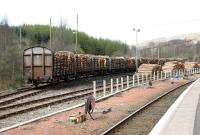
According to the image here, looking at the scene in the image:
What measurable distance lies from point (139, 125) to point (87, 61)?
32753 millimetres

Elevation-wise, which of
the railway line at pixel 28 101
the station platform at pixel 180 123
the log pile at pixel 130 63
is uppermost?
the log pile at pixel 130 63

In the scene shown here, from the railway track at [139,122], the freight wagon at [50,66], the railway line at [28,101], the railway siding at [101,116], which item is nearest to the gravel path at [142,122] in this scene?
the railway track at [139,122]

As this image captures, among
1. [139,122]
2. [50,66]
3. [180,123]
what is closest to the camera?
[180,123]

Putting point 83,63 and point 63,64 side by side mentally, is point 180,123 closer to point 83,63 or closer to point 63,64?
point 63,64

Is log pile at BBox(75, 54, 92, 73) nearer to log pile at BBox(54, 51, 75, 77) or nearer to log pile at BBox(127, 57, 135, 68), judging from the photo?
log pile at BBox(54, 51, 75, 77)

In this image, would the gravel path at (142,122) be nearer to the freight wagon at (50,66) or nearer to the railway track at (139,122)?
the railway track at (139,122)

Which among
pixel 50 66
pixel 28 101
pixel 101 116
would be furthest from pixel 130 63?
pixel 101 116

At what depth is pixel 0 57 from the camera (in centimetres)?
4309

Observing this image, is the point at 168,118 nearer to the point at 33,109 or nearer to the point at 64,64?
the point at 33,109

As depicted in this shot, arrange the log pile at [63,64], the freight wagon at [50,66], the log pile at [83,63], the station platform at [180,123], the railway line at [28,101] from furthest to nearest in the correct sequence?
1. the log pile at [83,63]
2. the log pile at [63,64]
3. the freight wagon at [50,66]
4. the railway line at [28,101]
5. the station platform at [180,123]

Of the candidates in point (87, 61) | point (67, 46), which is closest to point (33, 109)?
point (87, 61)

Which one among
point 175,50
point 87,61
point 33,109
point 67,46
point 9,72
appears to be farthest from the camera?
point 175,50

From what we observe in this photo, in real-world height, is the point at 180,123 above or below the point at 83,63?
below

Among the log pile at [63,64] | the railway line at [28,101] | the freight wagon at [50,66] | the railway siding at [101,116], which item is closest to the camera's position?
the railway siding at [101,116]
